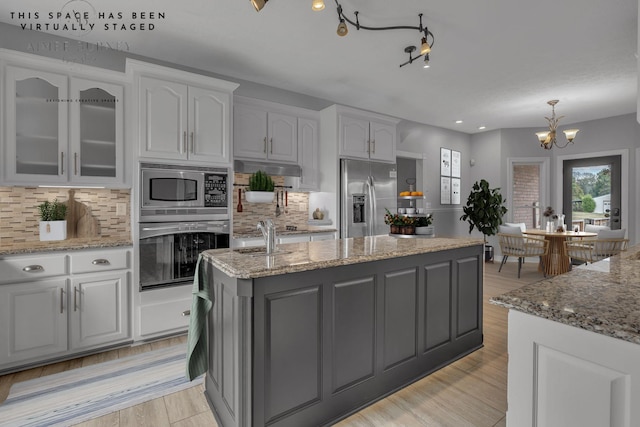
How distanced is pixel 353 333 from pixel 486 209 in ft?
17.7

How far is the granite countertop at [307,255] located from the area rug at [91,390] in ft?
3.55

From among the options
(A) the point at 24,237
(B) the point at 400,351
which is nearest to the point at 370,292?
(B) the point at 400,351

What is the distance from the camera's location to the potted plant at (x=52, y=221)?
2.70m

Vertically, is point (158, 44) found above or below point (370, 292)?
above

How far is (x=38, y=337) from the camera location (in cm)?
243

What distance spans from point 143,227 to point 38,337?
108 cm

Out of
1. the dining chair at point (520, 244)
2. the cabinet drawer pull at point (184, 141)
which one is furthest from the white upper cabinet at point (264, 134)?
the dining chair at point (520, 244)

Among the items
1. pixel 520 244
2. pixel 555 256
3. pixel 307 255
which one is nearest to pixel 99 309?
pixel 307 255

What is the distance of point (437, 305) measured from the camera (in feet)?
7.76

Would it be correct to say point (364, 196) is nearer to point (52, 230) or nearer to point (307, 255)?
point (307, 255)

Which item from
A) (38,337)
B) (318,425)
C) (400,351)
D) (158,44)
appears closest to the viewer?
(318,425)

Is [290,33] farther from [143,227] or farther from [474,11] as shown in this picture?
[143,227]

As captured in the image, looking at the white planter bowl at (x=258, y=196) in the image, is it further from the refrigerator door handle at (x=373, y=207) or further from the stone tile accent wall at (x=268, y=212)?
the refrigerator door handle at (x=373, y=207)

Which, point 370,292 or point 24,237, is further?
point 24,237
